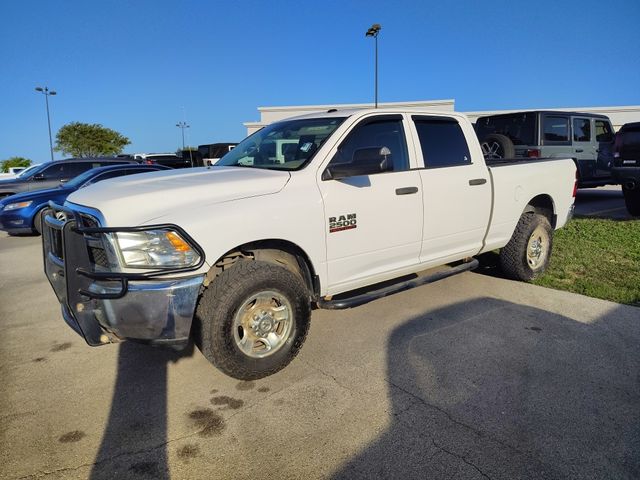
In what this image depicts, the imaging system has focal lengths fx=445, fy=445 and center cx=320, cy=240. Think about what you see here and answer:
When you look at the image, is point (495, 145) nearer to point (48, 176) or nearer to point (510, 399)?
point (510, 399)

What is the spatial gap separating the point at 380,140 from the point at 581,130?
9.75 m

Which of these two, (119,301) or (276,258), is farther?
(276,258)

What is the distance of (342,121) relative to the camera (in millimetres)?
3777

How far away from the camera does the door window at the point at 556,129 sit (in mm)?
10500

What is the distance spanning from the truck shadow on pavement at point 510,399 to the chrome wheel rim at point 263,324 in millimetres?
863

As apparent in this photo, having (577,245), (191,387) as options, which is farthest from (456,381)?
(577,245)

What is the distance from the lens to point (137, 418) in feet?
9.16

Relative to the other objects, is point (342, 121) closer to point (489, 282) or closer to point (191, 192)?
point (191, 192)

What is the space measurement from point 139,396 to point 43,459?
0.69 metres

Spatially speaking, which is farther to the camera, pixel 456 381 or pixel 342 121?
pixel 342 121

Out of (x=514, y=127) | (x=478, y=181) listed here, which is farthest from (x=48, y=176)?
(x=514, y=127)

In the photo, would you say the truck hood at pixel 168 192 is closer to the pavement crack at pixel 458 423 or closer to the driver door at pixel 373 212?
the driver door at pixel 373 212

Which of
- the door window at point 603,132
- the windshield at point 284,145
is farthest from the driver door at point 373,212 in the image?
the door window at point 603,132

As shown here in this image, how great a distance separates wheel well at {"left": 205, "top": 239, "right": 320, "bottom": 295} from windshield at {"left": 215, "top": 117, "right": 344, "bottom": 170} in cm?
65
